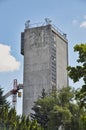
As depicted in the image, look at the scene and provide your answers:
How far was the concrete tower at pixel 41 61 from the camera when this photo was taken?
7638 centimetres

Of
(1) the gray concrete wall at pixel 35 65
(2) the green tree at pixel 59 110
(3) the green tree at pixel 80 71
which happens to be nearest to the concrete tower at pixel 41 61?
(1) the gray concrete wall at pixel 35 65

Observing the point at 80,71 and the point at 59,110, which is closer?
the point at 80,71

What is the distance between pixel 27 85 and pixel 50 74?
4.96 meters

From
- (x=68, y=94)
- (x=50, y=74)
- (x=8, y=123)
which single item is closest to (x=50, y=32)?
(x=50, y=74)

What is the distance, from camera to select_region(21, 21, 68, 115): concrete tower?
7638 cm

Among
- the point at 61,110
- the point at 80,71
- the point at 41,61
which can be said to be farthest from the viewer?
the point at 41,61

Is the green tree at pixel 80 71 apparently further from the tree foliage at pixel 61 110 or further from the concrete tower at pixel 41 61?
the concrete tower at pixel 41 61

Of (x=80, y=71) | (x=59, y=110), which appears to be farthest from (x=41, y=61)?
(x=80, y=71)

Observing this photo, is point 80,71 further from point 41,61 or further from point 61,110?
point 41,61

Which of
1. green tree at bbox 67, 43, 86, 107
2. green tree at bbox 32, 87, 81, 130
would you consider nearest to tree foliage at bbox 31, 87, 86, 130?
green tree at bbox 32, 87, 81, 130

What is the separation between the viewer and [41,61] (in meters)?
79.4

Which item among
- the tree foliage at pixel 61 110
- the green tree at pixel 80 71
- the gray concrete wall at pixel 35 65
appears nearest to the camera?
the green tree at pixel 80 71

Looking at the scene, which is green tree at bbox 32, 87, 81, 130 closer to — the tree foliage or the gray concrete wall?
the tree foliage

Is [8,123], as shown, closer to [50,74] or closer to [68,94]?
[68,94]
